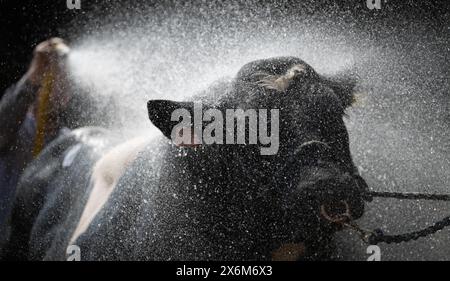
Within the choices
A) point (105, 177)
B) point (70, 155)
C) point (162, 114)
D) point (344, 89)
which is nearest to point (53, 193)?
point (70, 155)

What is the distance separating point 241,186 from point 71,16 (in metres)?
0.88

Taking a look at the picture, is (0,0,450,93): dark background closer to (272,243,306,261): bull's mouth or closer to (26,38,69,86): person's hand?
(26,38,69,86): person's hand

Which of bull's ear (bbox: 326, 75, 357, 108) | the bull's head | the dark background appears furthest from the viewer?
the dark background

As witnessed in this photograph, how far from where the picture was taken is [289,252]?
993mm

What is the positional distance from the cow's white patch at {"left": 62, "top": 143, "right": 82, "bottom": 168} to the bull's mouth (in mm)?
672

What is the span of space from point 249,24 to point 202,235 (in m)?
0.70

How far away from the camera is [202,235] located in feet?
3.09

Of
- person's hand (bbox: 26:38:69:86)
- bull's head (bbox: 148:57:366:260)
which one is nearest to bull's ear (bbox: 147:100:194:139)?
bull's head (bbox: 148:57:366:260)

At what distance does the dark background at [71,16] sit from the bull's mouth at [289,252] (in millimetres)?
695

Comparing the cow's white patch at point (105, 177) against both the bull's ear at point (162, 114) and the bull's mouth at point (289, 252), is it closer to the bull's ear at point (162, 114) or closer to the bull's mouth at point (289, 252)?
the bull's ear at point (162, 114)

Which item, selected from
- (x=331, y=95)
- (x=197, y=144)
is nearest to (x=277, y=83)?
(x=331, y=95)

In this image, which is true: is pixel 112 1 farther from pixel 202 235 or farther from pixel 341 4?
pixel 202 235

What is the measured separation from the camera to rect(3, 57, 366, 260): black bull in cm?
92

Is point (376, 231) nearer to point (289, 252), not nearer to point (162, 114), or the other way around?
point (289, 252)
